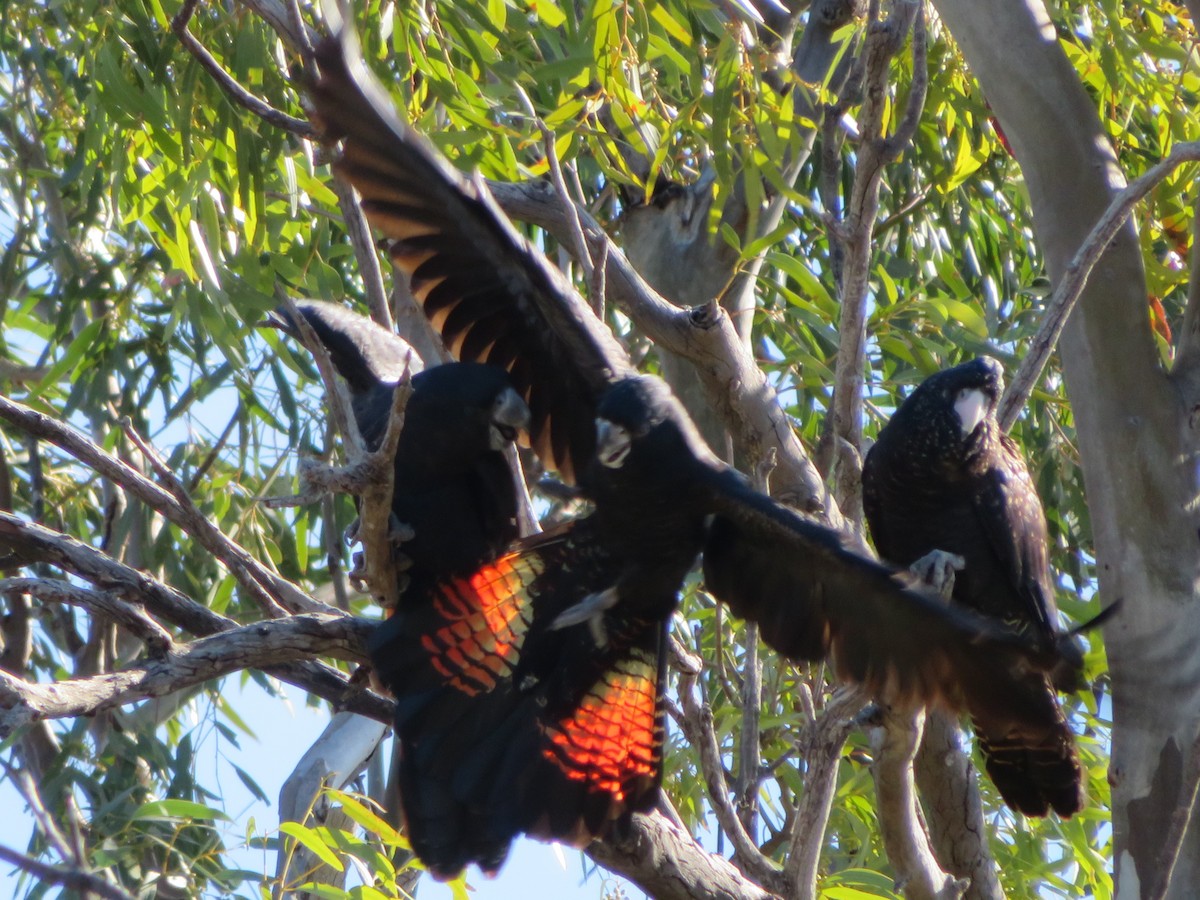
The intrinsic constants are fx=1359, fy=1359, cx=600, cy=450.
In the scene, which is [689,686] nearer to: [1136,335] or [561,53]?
[1136,335]

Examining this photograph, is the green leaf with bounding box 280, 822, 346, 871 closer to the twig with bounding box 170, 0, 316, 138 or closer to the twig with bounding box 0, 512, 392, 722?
the twig with bounding box 0, 512, 392, 722

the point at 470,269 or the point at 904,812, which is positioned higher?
the point at 470,269

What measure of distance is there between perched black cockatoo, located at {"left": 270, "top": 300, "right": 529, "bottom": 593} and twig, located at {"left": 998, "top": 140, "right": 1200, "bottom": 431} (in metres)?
0.69

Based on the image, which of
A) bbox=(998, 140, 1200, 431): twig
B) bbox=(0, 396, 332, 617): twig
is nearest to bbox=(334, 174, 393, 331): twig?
bbox=(0, 396, 332, 617): twig

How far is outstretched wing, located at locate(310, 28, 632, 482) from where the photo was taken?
73.9 inches

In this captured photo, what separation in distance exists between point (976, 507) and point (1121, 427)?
27cm

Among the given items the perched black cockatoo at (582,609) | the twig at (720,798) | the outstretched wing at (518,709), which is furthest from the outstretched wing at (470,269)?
the twig at (720,798)

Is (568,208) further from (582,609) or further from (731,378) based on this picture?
(582,609)

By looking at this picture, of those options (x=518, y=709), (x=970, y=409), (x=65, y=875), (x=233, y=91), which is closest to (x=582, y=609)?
(x=518, y=709)

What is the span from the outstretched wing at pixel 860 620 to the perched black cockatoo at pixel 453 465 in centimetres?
34

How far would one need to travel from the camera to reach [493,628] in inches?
73.8

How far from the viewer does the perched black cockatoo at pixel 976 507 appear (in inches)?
88.4

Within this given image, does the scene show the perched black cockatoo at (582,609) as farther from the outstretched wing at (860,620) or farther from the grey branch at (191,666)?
the grey branch at (191,666)

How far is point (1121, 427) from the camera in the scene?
2.21 meters
